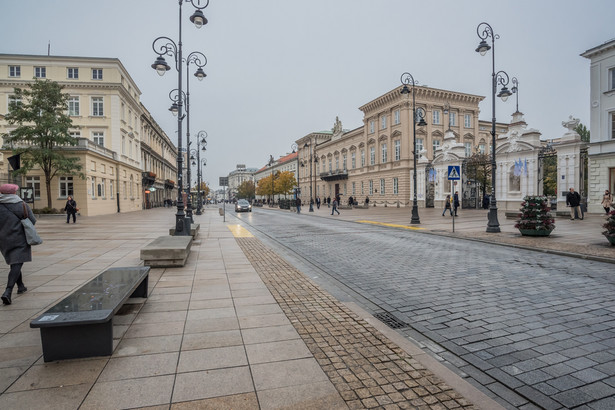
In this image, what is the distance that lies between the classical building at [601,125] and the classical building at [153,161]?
171 ft

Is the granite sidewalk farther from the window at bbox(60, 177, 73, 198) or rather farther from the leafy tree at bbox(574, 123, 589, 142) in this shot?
the leafy tree at bbox(574, 123, 589, 142)

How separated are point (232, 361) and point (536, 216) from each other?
42.8 feet

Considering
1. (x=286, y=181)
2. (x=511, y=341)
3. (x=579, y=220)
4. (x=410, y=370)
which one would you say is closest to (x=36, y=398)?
(x=410, y=370)

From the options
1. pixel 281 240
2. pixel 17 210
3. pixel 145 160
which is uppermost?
pixel 145 160

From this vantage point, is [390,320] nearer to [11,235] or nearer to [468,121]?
[11,235]

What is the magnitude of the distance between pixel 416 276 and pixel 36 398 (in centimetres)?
609

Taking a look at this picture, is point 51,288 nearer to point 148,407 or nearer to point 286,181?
point 148,407

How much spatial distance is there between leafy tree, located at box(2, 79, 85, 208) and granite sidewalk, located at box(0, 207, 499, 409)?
2546 cm

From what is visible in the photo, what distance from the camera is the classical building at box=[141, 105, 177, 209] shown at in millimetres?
54000

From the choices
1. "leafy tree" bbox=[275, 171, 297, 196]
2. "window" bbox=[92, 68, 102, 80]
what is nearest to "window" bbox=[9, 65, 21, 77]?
"window" bbox=[92, 68, 102, 80]

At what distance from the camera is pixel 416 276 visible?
7.01m

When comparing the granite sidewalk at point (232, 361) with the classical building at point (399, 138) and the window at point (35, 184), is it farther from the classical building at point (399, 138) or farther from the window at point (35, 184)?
the classical building at point (399, 138)

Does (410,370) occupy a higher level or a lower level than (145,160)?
lower

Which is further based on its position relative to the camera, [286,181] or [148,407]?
[286,181]
